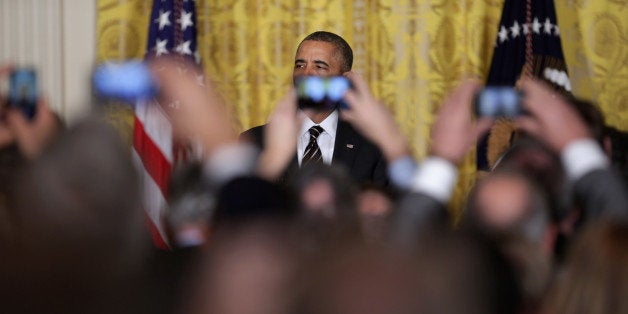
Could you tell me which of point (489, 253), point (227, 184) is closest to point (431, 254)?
point (489, 253)

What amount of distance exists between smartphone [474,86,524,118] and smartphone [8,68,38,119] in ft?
2.88

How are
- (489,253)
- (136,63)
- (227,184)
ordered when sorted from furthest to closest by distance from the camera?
(136,63), (227,184), (489,253)

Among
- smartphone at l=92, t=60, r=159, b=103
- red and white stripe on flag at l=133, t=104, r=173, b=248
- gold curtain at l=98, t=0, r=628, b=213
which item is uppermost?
smartphone at l=92, t=60, r=159, b=103

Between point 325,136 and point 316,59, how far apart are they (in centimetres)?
40

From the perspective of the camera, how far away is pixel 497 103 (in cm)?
183

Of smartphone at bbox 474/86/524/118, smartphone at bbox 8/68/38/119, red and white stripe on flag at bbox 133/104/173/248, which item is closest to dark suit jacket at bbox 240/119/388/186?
red and white stripe on flag at bbox 133/104/173/248

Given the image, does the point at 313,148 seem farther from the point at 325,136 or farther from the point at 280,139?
the point at 280,139

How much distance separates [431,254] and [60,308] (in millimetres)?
452

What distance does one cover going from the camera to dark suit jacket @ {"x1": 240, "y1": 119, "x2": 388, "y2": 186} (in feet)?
11.8

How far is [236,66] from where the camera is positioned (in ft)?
16.8

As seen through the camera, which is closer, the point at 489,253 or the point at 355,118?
the point at 489,253

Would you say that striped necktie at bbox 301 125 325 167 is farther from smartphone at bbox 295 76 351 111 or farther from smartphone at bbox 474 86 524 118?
smartphone at bbox 474 86 524 118

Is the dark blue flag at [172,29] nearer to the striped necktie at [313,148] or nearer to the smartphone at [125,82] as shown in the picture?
the striped necktie at [313,148]

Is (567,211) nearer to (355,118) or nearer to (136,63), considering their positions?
(355,118)
